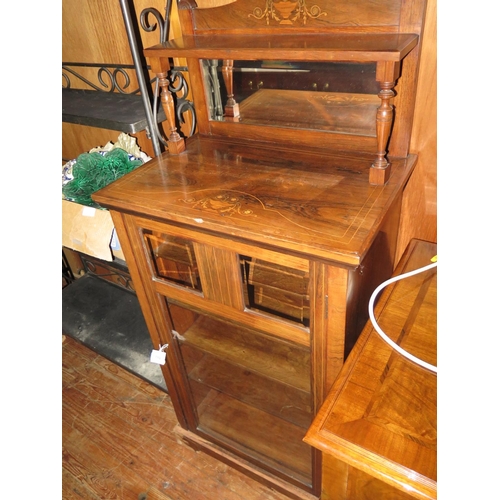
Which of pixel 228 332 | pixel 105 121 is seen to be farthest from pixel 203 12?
pixel 228 332

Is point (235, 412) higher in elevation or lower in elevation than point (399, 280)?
lower

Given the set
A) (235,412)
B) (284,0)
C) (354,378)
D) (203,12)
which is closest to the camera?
(354,378)

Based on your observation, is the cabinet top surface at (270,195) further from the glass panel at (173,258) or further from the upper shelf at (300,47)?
the upper shelf at (300,47)

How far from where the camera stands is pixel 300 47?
85cm

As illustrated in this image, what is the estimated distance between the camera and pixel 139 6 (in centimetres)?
126

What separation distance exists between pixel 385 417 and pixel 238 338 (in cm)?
65

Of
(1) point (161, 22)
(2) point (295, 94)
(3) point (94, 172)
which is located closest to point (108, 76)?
(3) point (94, 172)

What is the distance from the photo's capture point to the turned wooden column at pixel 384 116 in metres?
0.79

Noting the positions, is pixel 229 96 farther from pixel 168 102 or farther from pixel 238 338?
pixel 238 338

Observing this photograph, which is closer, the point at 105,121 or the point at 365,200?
the point at 365,200

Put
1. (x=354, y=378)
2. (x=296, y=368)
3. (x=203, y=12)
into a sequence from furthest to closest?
(x=296, y=368) → (x=203, y=12) → (x=354, y=378)
